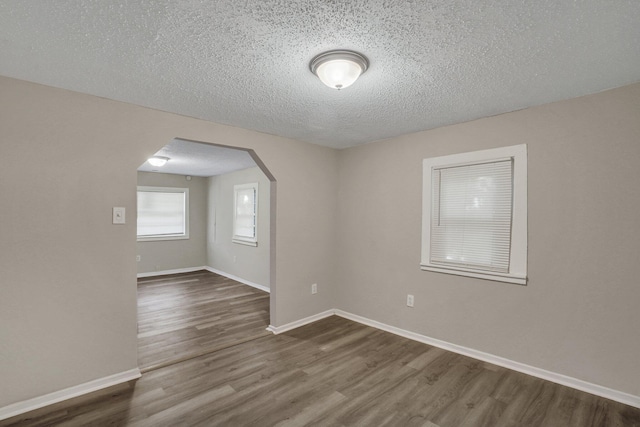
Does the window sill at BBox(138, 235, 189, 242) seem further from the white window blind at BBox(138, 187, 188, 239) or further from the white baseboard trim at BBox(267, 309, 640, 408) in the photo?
the white baseboard trim at BBox(267, 309, 640, 408)

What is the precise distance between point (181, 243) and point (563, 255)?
278 inches

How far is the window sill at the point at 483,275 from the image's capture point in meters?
2.61

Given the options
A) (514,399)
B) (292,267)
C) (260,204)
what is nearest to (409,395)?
(514,399)

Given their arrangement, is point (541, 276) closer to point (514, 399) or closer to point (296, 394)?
point (514, 399)

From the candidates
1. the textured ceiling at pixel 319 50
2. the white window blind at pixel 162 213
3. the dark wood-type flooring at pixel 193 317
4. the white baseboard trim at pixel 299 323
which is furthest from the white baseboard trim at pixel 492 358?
the white window blind at pixel 162 213

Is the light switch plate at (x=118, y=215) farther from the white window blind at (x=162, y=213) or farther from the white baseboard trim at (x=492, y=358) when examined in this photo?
the white window blind at (x=162, y=213)

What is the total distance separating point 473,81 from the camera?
6.82ft

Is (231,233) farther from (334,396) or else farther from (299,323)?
(334,396)

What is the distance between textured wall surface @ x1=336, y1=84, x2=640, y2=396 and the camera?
2.16 metres

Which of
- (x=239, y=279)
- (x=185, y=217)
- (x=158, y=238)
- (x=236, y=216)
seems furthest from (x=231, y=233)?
(x=158, y=238)

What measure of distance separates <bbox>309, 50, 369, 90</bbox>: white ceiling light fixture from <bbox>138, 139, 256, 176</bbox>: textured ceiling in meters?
2.06

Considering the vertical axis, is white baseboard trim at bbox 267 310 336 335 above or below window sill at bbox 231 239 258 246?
below

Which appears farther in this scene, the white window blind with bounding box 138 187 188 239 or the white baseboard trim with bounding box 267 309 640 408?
the white window blind with bounding box 138 187 188 239

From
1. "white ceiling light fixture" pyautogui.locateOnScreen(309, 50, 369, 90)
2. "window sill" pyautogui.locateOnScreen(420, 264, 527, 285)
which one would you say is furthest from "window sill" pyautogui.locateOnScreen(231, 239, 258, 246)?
"white ceiling light fixture" pyautogui.locateOnScreen(309, 50, 369, 90)
